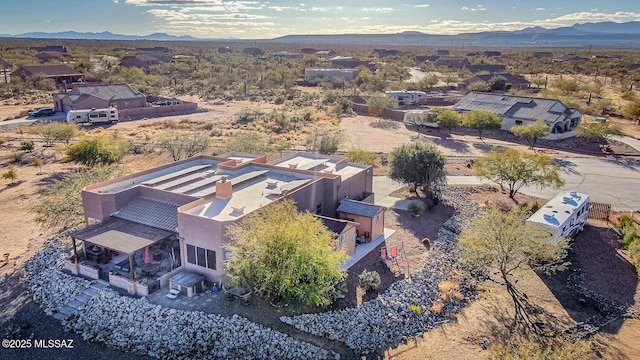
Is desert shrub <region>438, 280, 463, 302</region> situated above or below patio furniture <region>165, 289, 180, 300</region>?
below

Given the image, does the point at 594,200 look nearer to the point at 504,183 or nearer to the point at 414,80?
the point at 504,183

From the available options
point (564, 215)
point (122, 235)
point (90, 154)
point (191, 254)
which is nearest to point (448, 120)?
point (564, 215)

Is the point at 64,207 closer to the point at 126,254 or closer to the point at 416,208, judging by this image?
the point at 126,254

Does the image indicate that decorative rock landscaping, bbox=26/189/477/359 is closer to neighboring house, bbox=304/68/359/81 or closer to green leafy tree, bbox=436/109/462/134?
green leafy tree, bbox=436/109/462/134

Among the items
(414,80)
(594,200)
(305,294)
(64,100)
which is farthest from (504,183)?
(414,80)

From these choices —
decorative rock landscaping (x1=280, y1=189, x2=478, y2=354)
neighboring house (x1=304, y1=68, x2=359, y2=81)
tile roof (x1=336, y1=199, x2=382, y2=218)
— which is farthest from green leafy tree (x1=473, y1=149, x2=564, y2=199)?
neighboring house (x1=304, y1=68, x2=359, y2=81)
